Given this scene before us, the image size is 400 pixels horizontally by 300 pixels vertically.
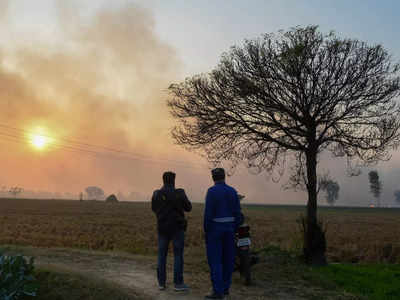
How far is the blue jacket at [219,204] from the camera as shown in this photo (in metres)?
8.05

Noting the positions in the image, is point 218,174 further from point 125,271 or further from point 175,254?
point 125,271

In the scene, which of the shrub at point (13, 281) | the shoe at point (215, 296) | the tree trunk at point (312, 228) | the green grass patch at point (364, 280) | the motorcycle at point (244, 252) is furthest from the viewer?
the tree trunk at point (312, 228)

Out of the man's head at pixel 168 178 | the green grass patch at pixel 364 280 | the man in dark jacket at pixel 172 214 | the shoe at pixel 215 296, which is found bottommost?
the green grass patch at pixel 364 280

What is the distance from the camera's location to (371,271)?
13.2 m

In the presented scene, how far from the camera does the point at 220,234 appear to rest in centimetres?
799

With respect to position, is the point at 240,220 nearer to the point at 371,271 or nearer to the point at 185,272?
the point at 185,272

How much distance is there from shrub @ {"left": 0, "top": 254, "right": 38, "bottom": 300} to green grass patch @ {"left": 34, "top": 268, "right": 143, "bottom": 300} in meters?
0.45

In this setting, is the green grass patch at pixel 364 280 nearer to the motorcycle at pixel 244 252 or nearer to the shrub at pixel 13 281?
the motorcycle at pixel 244 252

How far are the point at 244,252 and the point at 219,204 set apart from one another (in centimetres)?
205

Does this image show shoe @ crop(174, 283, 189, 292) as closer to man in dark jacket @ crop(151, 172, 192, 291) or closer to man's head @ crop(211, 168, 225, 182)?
man in dark jacket @ crop(151, 172, 192, 291)

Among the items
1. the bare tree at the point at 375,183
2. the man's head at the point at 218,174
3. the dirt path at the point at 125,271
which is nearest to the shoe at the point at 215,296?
the dirt path at the point at 125,271

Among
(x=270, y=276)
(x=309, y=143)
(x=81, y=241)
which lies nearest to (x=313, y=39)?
(x=309, y=143)

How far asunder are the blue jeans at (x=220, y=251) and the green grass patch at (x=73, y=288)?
61.1 inches

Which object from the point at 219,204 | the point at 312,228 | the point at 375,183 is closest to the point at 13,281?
the point at 219,204
